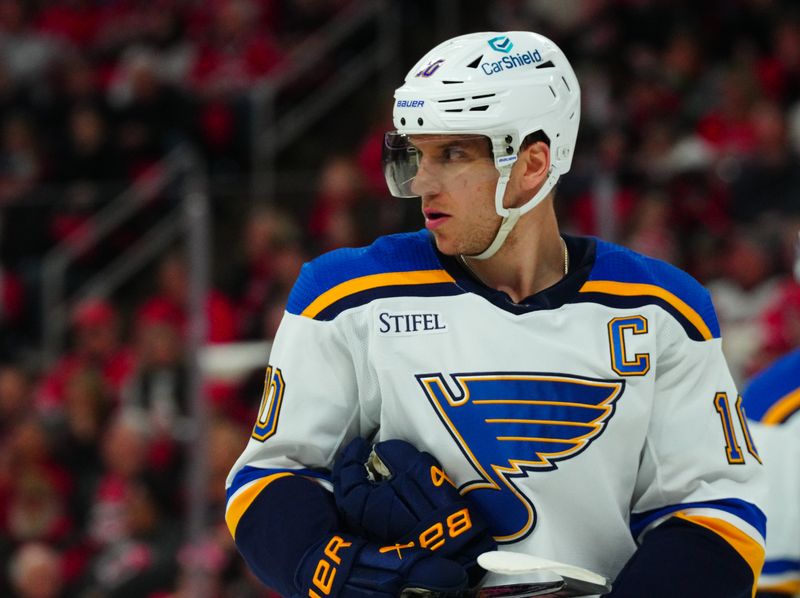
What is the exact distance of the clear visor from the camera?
2.23 meters

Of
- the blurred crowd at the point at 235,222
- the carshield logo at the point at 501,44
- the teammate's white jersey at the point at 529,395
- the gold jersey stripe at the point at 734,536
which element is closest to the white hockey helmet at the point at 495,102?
the carshield logo at the point at 501,44

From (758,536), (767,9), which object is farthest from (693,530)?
(767,9)

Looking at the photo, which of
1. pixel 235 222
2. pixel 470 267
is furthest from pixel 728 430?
pixel 235 222

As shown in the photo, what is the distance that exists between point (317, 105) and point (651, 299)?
6.47 meters

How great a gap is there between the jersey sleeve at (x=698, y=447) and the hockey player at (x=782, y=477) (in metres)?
0.67

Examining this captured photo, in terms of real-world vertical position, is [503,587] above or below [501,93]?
below

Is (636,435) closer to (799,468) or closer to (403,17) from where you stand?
(799,468)

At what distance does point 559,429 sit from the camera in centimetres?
219

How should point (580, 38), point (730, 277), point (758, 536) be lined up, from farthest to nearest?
point (580, 38) → point (730, 277) → point (758, 536)

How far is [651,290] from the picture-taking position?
2.27 m

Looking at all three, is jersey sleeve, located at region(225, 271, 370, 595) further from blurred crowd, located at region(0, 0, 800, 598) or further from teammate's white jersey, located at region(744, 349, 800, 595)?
blurred crowd, located at region(0, 0, 800, 598)

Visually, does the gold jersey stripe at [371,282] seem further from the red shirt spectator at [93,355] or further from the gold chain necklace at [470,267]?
the red shirt spectator at [93,355]

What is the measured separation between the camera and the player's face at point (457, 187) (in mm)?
2230

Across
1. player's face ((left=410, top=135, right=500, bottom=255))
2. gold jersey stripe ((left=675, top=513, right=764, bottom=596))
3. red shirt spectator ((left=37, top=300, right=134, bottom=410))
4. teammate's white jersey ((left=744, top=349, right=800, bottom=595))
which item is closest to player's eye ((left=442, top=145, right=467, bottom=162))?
player's face ((left=410, top=135, right=500, bottom=255))
